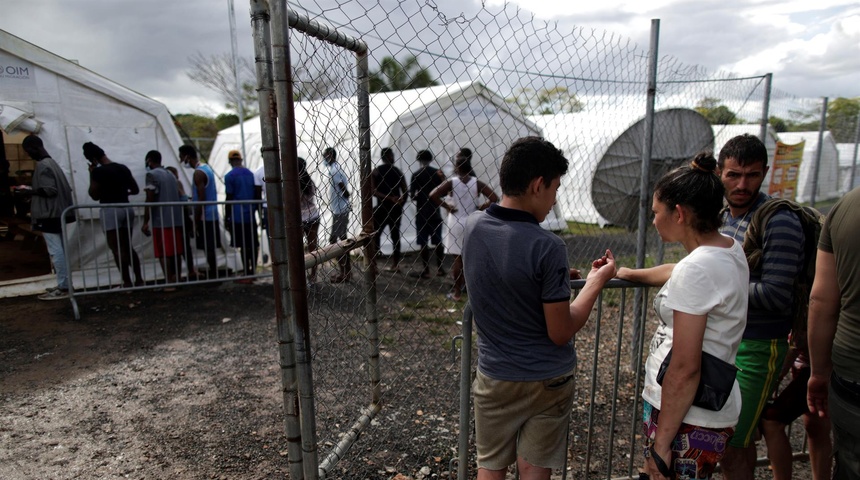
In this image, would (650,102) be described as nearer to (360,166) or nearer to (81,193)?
(360,166)

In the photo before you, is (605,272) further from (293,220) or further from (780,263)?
(293,220)

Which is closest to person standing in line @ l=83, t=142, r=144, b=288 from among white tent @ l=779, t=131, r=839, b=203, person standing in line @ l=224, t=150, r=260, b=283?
person standing in line @ l=224, t=150, r=260, b=283

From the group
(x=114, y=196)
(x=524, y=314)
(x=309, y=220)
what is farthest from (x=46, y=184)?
(x=524, y=314)

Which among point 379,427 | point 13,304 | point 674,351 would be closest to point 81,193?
point 13,304

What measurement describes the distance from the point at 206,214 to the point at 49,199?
1.88 metres

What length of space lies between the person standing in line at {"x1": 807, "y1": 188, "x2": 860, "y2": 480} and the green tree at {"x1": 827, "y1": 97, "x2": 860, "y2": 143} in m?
11.9

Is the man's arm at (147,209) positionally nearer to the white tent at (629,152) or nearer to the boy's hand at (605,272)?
the white tent at (629,152)

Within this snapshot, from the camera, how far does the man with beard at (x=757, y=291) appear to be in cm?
210

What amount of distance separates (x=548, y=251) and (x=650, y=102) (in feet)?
8.23

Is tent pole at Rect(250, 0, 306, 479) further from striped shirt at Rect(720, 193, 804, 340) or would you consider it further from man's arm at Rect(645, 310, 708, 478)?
striped shirt at Rect(720, 193, 804, 340)

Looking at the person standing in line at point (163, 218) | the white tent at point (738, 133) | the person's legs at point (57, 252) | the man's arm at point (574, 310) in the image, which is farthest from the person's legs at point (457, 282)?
the person's legs at point (57, 252)

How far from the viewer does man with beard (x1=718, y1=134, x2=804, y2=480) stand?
210 centimetres

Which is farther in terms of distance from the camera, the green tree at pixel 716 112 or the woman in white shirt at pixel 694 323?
the green tree at pixel 716 112

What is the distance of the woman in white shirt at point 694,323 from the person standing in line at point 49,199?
6482mm
